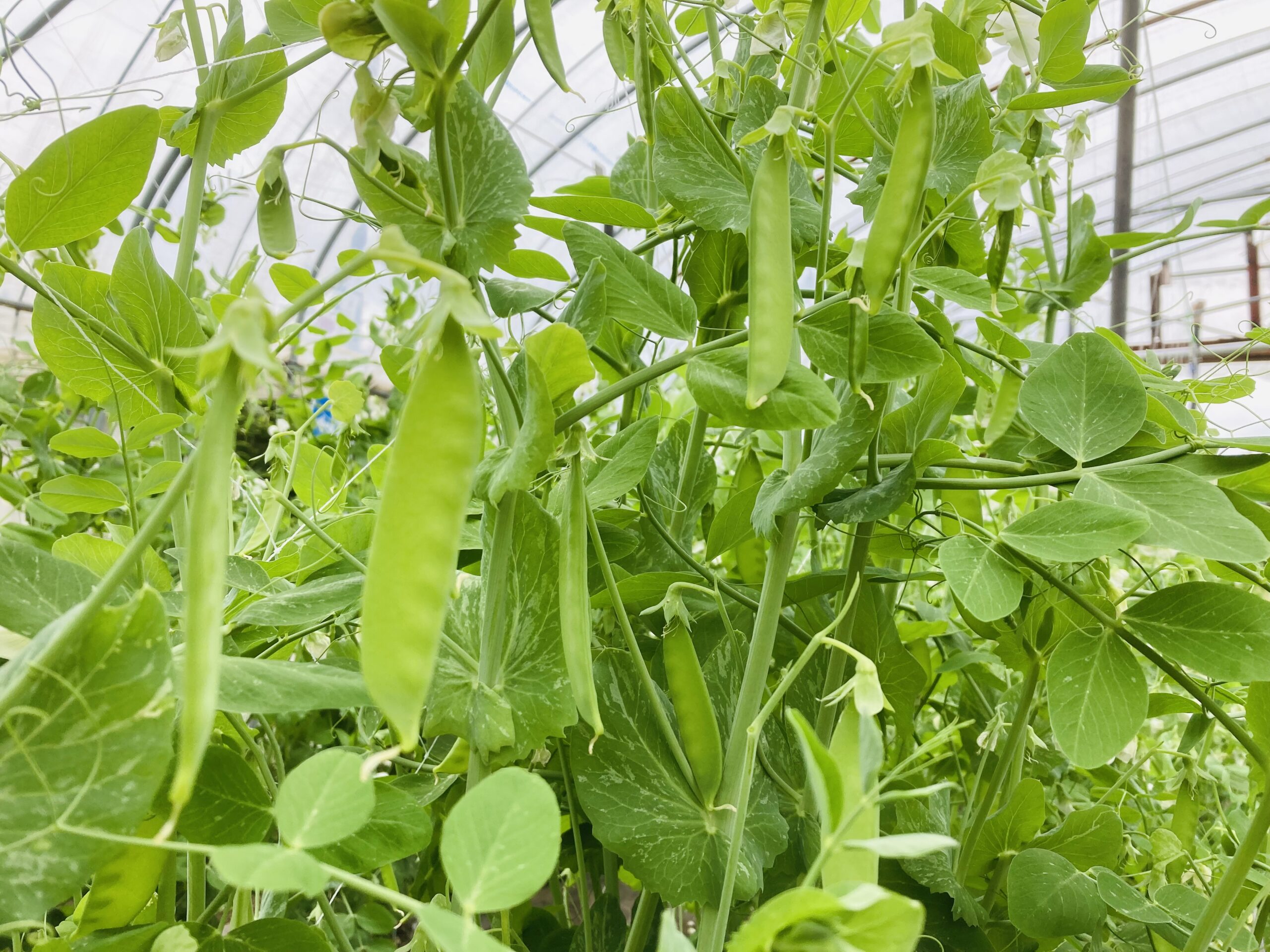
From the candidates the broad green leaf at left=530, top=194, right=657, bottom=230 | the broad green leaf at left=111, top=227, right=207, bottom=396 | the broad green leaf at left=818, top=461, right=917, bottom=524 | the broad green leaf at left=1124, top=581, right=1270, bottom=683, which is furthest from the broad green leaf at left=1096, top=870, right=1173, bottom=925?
the broad green leaf at left=111, top=227, right=207, bottom=396

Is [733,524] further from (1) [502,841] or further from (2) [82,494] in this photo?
(2) [82,494]

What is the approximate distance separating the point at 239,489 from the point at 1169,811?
0.78 meters

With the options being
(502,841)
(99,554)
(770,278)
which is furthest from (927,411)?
(99,554)

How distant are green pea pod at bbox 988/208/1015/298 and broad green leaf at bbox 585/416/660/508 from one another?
0.20 m

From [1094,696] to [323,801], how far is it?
366mm

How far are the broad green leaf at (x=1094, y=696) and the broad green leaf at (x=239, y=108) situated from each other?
19.8 inches

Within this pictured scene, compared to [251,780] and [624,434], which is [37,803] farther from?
[624,434]

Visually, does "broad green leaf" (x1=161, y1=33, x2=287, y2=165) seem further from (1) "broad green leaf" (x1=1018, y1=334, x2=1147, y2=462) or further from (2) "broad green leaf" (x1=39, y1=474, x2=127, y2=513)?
(1) "broad green leaf" (x1=1018, y1=334, x2=1147, y2=462)

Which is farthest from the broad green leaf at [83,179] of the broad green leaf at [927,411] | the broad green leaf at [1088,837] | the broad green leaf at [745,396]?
the broad green leaf at [1088,837]

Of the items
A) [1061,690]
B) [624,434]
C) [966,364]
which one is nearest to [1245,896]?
[1061,690]

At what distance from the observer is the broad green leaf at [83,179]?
1.16 ft

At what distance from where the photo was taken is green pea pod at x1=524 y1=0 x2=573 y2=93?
1.20 feet

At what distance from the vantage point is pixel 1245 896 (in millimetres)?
487

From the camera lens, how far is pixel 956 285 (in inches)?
19.1
